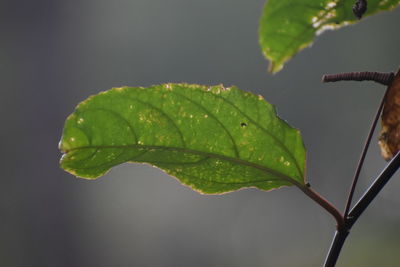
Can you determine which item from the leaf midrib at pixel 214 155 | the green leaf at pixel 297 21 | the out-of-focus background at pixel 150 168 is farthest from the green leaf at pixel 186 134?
the out-of-focus background at pixel 150 168

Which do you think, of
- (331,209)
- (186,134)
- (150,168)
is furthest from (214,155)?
(150,168)

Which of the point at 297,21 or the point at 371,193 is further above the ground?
the point at 297,21

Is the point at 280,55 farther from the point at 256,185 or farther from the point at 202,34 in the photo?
the point at 202,34

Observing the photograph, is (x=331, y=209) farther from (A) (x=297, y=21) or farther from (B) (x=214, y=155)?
(A) (x=297, y=21)

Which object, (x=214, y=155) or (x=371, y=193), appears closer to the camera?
(x=371, y=193)

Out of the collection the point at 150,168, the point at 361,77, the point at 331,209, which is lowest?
the point at 150,168

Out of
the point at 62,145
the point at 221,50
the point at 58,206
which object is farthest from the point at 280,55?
the point at 221,50

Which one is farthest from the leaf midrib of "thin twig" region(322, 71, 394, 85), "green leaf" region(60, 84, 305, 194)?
"thin twig" region(322, 71, 394, 85)
